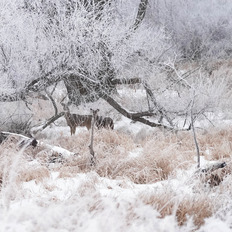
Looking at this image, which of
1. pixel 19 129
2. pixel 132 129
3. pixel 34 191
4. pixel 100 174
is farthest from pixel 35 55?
pixel 34 191

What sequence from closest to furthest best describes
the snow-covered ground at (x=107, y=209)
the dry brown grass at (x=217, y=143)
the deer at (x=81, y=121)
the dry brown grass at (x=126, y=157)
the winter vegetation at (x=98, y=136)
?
the snow-covered ground at (x=107, y=209), the winter vegetation at (x=98, y=136), the dry brown grass at (x=126, y=157), the dry brown grass at (x=217, y=143), the deer at (x=81, y=121)

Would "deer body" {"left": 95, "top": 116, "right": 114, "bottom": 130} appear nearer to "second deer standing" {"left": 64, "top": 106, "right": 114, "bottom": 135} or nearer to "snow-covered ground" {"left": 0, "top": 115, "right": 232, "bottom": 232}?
"second deer standing" {"left": 64, "top": 106, "right": 114, "bottom": 135}

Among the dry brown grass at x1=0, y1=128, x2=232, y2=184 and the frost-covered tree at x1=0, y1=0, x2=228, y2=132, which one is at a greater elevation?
the frost-covered tree at x1=0, y1=0, x2=228, y2=132

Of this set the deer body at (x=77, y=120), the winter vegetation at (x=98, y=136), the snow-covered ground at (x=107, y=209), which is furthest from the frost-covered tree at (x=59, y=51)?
the snow-covered ground at (x=107, y=209)

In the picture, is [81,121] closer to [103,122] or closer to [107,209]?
[103,122]

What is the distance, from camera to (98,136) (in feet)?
16.9

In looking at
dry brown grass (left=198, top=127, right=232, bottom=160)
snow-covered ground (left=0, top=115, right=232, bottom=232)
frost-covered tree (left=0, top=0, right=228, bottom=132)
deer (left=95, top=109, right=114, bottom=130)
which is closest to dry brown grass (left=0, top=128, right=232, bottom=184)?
dry brown grass (left=198, top=127, right=232, bottom=160)

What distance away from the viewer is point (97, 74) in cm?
618

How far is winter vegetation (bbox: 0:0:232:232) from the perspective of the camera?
6.91ft

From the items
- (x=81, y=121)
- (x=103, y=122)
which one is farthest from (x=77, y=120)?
(x=103, y=122)

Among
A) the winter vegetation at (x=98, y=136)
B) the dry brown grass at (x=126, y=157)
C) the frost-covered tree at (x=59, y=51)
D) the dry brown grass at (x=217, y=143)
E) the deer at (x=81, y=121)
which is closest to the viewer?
the winter vegetation at (x=98, y=136)

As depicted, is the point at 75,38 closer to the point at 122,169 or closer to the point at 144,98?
the point at 144,98

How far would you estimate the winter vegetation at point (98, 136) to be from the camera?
2.11 metres

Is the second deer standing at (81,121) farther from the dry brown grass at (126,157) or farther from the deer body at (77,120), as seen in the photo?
the dry brown grass at (126,157)
